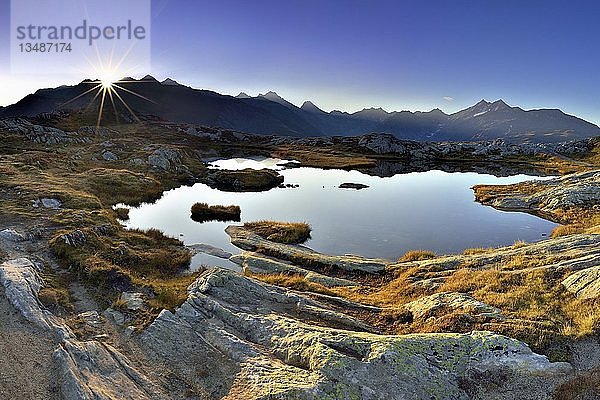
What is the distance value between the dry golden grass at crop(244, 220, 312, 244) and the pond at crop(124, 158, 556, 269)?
1.68 m

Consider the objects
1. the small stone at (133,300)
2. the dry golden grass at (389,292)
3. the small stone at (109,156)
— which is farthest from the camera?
the small stone at (109,156)

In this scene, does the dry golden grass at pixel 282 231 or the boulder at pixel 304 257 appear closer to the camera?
the boulder at pixel 304 257

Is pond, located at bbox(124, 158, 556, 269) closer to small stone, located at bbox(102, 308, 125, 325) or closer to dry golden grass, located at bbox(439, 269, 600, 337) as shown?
small stone, located at bbox(102, 308, 125, 325)

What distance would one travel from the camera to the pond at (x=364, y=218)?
→ 50062 mm

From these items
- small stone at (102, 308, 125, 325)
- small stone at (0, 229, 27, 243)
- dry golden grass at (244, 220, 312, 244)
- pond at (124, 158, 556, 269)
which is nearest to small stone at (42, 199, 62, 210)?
pond at (124, 158, 556, 269)

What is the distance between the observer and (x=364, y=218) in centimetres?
6362

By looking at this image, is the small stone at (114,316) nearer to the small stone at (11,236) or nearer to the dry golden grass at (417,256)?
the small stone at (11,236)

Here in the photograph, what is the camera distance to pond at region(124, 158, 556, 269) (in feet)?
164

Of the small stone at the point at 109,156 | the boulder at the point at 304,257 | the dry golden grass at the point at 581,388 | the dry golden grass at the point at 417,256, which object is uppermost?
the small stone at the point at 109,156

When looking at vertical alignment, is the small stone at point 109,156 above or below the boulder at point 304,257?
above

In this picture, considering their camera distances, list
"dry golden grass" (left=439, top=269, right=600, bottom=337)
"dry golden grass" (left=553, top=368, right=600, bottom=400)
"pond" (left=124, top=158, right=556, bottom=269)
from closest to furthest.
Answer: "dry golden grass" (left=553, top=368, right=600, bottom=400) < "dry golden grass" (left=439, top=269, right=600, bottom=337) < "pond" (left=124, top=158, right=556, bottom=269)

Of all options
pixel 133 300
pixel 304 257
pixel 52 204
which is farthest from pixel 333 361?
pixel 52 204

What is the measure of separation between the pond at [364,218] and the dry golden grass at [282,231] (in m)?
1.68

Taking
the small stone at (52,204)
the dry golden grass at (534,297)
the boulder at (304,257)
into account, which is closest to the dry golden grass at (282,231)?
the boulder at (304,257)
